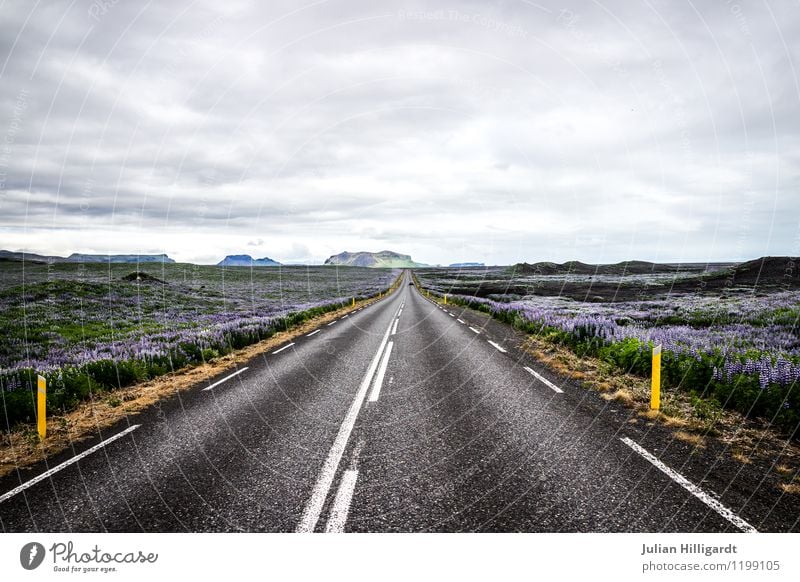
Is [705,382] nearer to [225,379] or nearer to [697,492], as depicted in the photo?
[697,492]

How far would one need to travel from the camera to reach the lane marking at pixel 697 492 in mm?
3707

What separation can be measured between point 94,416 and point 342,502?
605 cm

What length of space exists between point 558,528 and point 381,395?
4.87 meters

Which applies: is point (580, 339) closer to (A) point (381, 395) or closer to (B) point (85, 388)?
(A) point (381, 395)

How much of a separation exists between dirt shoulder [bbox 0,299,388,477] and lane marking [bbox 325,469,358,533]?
14.7 feet

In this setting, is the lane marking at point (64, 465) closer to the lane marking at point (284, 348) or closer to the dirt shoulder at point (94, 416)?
the dirt shoulder at point (94, 416)

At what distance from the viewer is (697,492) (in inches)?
167

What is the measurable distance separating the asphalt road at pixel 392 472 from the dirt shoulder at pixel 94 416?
45 cm

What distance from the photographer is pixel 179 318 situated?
2381 cm

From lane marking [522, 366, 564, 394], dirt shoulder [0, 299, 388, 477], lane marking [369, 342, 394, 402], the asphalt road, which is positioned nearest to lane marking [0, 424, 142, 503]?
the asphalt road

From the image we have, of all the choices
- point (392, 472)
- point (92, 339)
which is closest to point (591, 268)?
point (92, 339)

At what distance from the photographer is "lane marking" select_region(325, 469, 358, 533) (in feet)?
12.2

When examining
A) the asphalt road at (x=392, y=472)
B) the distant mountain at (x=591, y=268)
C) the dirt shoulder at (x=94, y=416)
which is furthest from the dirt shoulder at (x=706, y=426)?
the distant mountain at (x=591, y=268)
